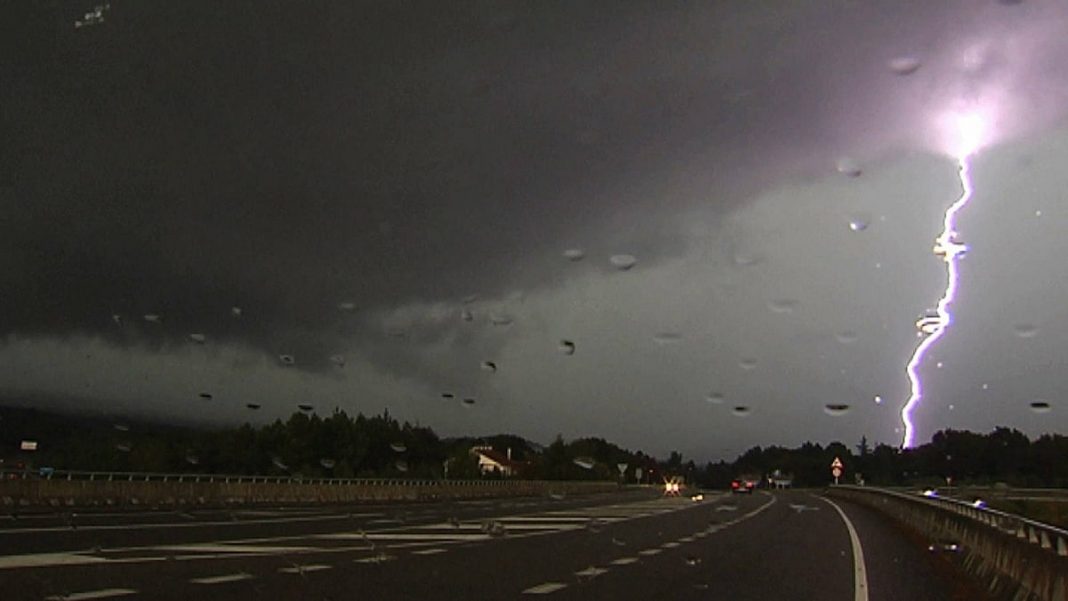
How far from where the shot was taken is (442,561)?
16547mm

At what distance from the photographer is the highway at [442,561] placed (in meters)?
12.5

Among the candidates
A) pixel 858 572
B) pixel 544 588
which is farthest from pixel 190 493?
pixel 544 588

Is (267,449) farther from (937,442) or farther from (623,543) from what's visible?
(623,543)

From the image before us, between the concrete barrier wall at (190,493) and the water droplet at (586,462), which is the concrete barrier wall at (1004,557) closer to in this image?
the concrete barrier wall at (190,493)

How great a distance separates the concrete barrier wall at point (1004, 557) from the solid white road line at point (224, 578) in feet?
27.7

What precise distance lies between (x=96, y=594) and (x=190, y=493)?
105 ft

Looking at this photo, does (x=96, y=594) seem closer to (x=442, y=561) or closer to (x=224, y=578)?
(x=224, y=578)

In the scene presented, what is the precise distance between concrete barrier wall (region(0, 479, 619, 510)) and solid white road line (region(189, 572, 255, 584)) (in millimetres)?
20917

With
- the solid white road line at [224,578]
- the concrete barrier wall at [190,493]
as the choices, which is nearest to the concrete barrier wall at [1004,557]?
the solid white road line at [224,578]

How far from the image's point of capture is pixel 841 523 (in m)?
34.9

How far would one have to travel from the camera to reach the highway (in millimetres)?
12547

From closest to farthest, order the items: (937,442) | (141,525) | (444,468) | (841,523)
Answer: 1. (141,525)
2. (841,523)
3. (937,442)
4. (444,468)

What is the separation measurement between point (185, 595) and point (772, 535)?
1802 centimetres

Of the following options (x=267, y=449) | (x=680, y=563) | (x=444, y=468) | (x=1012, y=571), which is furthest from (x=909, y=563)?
(x=444, y=468)
